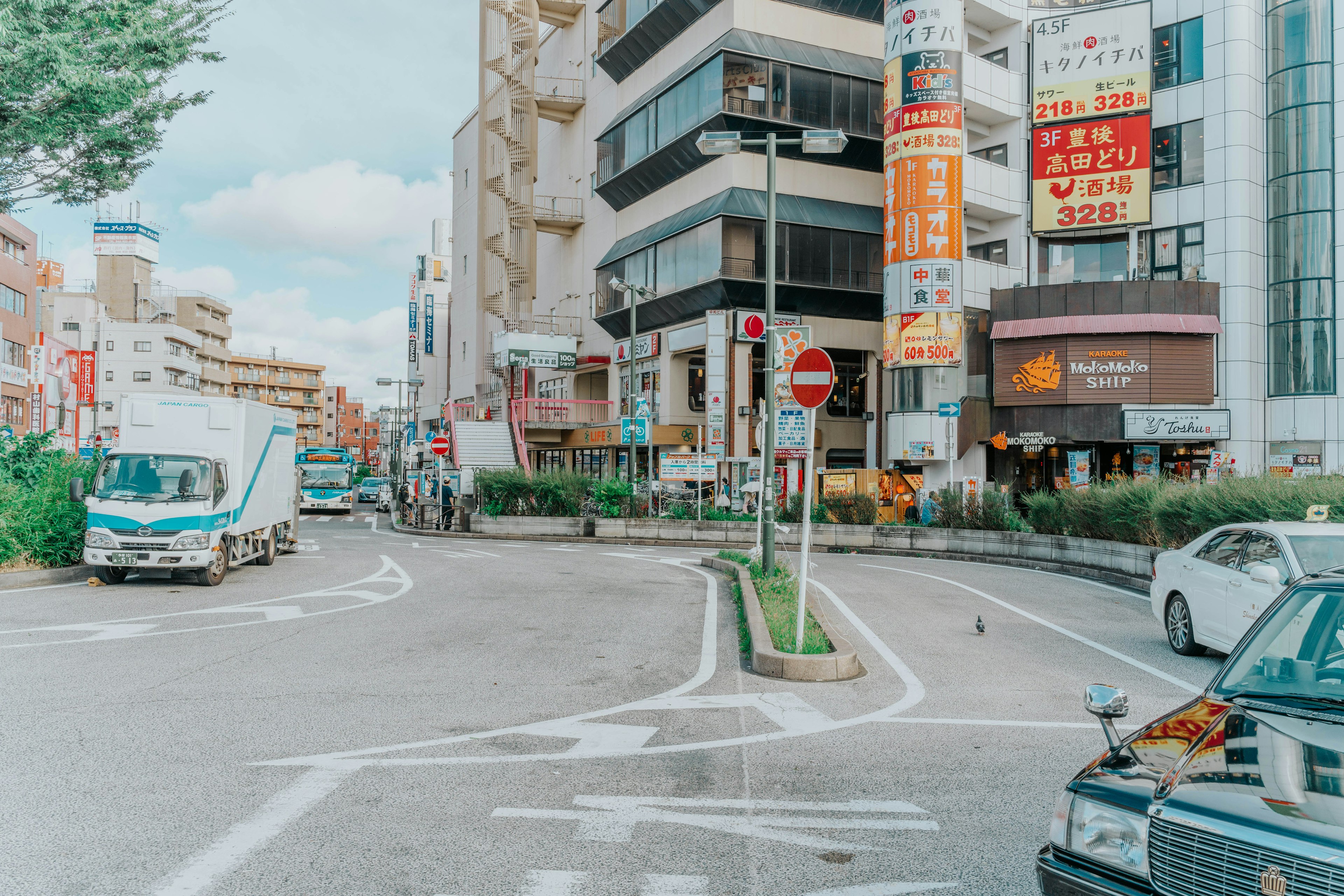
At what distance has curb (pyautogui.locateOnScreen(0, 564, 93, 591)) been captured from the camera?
14602 millimetres

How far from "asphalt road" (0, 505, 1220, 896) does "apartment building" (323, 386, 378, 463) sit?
144 m

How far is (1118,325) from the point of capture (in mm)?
32312

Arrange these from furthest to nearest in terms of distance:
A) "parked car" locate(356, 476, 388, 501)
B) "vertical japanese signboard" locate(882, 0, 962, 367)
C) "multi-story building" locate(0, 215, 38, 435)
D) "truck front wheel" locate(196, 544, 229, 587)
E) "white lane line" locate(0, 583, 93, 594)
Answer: "parked car" locate(356, 476, 388, 501) → "multi-story building" locate(0, 215, 38, 435) → "vertical japanese signboard" locate(882, 0, 962, 367) → "truck front wheel" locate(196, 544, 229, 587) → "white lane line" locate(0, 583, 93, 594)

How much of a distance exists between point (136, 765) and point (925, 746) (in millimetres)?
4897

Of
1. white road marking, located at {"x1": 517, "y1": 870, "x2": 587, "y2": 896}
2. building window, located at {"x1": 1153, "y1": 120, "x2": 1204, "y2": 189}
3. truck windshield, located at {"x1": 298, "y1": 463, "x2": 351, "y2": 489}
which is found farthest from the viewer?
truck windshield, located at {"x1": 298, "y1": 463, "x2": 351, "y2": 489}

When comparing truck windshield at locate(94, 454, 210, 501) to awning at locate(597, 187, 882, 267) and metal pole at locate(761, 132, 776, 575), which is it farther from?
awning at locate(597, 187, 882, 267)

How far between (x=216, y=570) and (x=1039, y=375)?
27.3 meters

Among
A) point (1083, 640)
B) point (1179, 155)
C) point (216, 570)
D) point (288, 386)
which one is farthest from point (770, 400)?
point (288, 386)

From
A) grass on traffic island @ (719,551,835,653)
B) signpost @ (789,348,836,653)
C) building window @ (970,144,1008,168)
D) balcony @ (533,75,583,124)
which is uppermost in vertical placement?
balcony @ (533,75,583,124)

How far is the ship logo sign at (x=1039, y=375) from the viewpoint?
3319 cm

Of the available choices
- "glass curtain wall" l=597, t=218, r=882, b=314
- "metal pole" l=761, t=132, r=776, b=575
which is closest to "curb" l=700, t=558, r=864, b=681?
"metal pole" l=761, t=132, r=776, b=575

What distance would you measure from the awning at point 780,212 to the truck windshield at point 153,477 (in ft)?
78.3

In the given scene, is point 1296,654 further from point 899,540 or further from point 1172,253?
point 1172,253

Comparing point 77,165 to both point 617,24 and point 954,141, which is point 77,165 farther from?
point 617,24
